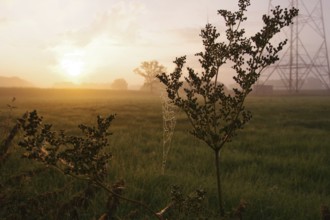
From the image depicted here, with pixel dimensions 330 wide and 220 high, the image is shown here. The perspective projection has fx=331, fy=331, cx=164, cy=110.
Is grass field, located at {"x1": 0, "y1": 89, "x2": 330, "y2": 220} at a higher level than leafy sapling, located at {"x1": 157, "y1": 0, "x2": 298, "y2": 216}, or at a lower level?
lower

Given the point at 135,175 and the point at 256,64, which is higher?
the point at 256,64

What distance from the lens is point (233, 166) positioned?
744 centimetres

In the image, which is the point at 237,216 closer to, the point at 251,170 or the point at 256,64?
the point at 256,64

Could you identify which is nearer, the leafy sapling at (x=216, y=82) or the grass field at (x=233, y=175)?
the leafy sapling at (x=216, y=82)

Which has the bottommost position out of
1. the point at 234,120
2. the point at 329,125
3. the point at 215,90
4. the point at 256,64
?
the point at 329,125

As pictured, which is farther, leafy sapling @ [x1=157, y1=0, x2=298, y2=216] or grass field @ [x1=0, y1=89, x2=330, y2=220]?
grass field @ [x1=0, y1=89, x2=330, y2=220]

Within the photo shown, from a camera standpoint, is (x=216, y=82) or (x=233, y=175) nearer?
(x=216, y=82)

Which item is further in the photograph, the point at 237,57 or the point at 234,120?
the point at 237,57

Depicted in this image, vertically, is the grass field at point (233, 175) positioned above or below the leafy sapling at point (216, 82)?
below

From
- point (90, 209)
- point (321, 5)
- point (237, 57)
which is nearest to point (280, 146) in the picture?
point (90, 209)

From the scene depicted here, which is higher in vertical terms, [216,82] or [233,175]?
[216,82]

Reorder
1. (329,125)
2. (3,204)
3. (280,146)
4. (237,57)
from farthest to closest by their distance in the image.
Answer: (329,125) → (280,146) → (3,204) → (237,57)

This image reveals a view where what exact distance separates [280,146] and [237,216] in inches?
300

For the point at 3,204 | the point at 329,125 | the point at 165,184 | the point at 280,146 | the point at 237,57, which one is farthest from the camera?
the point at 329,125
